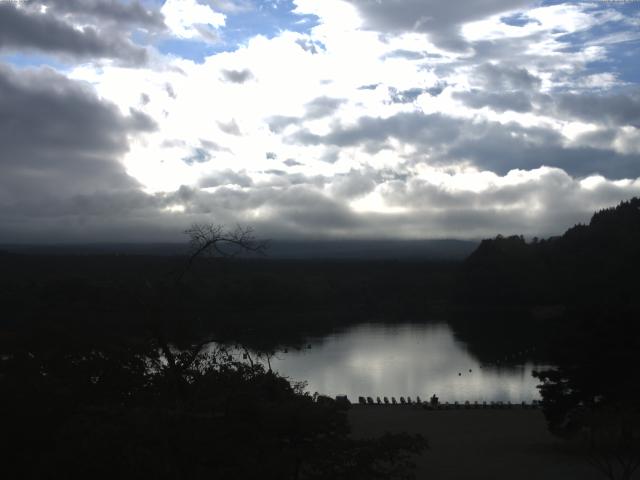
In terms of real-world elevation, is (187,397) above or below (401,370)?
above

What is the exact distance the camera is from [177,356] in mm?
6441

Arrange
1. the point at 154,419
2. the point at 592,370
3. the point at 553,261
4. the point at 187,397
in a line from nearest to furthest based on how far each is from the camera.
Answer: the point at 154,419, the point at 187,397, the point at 592,370, the point at 553,261

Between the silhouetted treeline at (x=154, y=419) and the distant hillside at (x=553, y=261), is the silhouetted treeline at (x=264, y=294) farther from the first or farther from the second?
the distant hillside at (x=553, y=261)

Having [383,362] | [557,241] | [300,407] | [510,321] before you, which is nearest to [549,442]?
[300,407]

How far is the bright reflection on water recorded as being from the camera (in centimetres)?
2438

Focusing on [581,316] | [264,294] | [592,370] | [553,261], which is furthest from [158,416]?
[553,261]

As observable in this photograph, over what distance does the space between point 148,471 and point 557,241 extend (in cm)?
6736

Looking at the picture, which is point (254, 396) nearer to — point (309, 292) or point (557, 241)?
point (309, 292)

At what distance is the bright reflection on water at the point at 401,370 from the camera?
24.4 metres

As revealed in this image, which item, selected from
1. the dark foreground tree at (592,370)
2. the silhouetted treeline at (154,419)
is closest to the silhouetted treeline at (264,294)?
the silhouetted treeline at (154,419)

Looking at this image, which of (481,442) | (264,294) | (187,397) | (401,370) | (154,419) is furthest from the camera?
(264,294)

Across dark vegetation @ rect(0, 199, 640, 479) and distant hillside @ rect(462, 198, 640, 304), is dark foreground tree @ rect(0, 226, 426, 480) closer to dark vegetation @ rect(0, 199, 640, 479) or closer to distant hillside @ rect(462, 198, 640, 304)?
dark vegetation @ rect(0, 199, 640, 479)

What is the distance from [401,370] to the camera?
2911 cm

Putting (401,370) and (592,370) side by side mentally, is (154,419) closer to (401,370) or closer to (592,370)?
(592,370)
